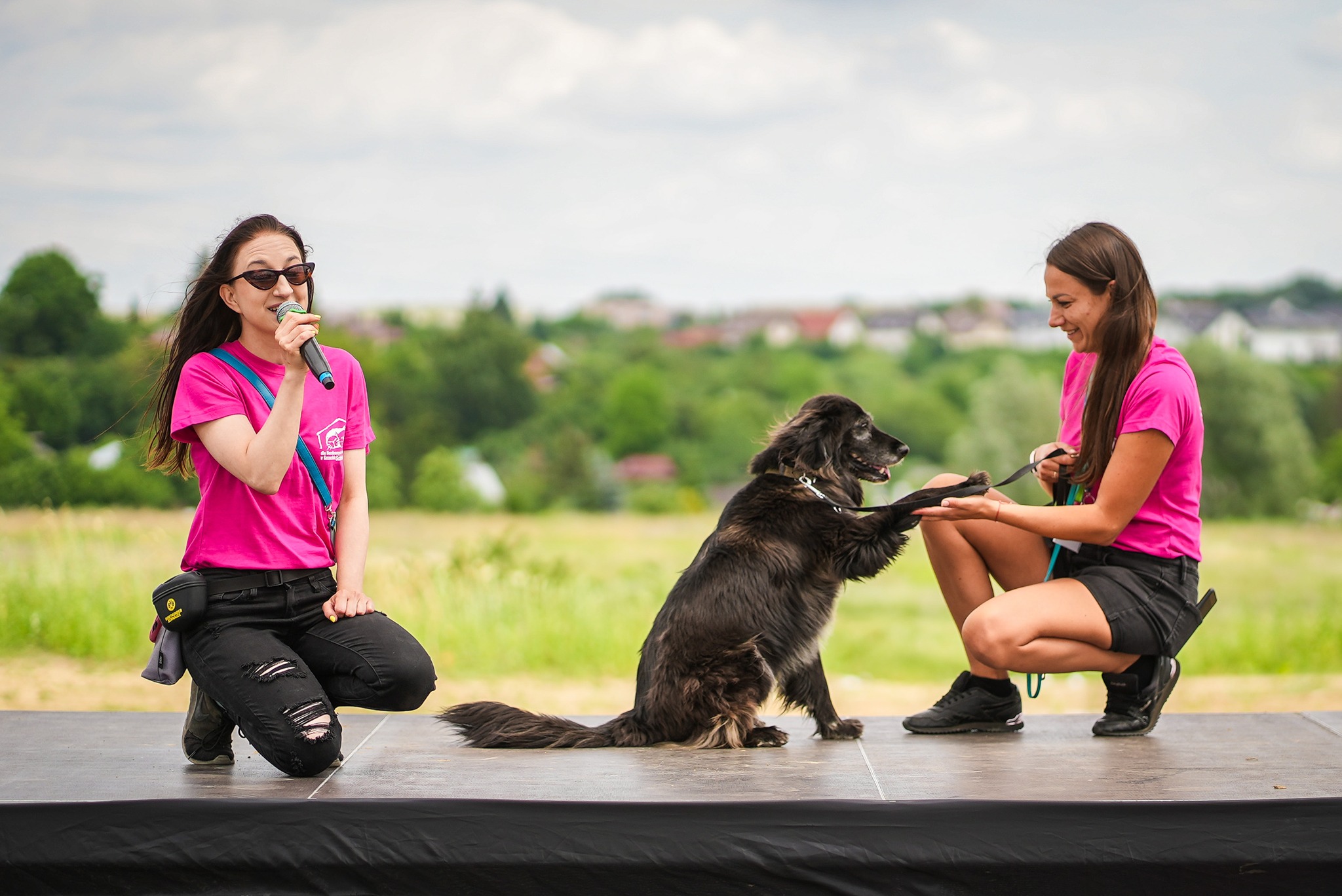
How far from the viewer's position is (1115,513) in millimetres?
2918

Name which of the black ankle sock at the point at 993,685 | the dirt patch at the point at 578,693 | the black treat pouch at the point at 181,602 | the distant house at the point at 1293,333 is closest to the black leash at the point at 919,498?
the black ankle sock at the point at 993,685

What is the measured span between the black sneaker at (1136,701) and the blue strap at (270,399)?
7.36 ft

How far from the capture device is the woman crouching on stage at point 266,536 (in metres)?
2.60

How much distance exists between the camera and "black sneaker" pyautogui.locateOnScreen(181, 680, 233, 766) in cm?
279

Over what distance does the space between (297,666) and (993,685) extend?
1.98 m

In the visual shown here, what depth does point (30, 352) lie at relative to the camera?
9.18 metres

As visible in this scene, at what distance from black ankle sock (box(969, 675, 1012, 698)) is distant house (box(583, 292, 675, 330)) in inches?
1016

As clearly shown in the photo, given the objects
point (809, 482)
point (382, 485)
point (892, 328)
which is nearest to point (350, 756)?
point (809, 482)

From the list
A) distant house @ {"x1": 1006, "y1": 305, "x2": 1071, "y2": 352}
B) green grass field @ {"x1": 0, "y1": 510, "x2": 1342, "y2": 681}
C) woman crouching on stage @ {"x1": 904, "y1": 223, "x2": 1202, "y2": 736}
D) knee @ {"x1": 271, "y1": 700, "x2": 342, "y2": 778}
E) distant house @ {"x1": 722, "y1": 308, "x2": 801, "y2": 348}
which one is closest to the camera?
knee @ {"x1": 271, "y1": 700, "x2": 342, "y2": 778}

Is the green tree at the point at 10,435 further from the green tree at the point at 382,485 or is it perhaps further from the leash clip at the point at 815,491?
the leash clip at the point at 815,491

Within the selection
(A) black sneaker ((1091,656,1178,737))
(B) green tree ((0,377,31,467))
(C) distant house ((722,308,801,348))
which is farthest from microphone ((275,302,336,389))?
(C) distant house ((722,308,801,348))

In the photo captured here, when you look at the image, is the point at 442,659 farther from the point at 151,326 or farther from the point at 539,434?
the point at 539,434

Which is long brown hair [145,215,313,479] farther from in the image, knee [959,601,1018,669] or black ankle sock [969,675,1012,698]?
black ankle sock [969,675,1012,698]

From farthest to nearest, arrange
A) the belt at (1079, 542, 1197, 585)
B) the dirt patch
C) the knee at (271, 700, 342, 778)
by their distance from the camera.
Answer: the dirt patch < the belt at (1079, 542, 1197, 585) < the knee at (271, 700, 342, 778)
